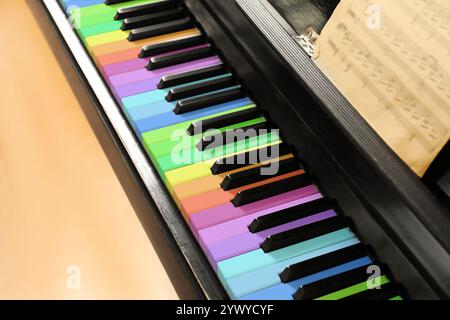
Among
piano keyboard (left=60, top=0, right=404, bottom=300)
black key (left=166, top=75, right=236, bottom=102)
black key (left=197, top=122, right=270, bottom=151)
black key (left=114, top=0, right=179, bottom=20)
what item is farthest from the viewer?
black key (left=114, top=0, right=179, bottom=20)

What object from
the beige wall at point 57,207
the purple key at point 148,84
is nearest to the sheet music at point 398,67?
the purple key at point 148,84

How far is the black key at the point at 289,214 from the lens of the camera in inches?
51.4

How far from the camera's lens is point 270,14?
1487 millimetres

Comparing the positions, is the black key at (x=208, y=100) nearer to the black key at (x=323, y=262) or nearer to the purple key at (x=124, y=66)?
the purple key at (x=124, y=66)

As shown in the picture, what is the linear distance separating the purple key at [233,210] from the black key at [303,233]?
84 mm

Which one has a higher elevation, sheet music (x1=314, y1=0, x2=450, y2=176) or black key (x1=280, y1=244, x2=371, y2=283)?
sheet music (x1=314, y1=0, x2=450, y2=176)

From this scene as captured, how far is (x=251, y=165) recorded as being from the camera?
1428 millimetres

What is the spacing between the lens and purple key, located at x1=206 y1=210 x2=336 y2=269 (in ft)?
4.16

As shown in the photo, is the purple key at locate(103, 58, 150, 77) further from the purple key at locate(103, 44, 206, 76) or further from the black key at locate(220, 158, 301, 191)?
the black key at locate(220, 158, 301, 191)

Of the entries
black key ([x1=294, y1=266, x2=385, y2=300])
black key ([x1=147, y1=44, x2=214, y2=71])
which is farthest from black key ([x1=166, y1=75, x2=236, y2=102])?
black key ([x1=294, y1=266, x2=385, y2=300])

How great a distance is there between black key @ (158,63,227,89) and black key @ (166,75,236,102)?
28mm

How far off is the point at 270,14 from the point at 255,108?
21 centimetres

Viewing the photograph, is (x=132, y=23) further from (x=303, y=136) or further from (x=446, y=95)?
(x=446, y=95)

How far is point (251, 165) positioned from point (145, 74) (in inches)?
15.5
